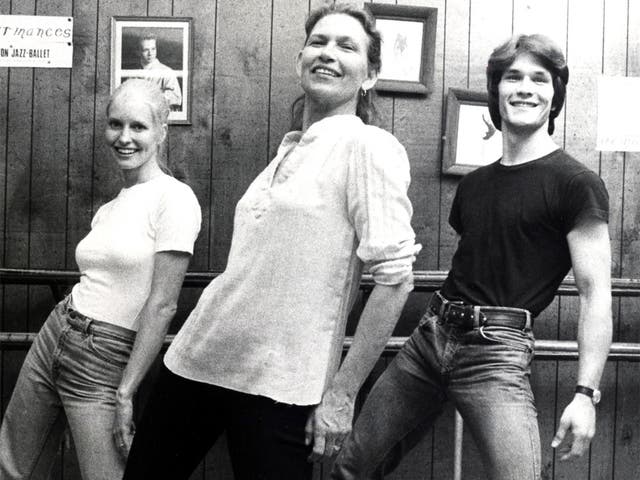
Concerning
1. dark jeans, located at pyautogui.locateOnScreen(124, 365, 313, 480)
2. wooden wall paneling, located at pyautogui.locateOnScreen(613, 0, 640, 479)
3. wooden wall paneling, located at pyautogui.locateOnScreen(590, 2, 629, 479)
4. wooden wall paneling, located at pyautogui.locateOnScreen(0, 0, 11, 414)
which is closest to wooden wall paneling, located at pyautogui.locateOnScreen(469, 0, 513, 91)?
wooden wall paneling, located at pyautogui.locateOnScreen(590, 2, 629, 479)

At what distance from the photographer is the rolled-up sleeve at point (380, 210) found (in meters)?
1.40

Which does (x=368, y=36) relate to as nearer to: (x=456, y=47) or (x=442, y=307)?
(x=442, y=307)

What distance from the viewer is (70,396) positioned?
2.06 m

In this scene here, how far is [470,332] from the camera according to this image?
1903 mm

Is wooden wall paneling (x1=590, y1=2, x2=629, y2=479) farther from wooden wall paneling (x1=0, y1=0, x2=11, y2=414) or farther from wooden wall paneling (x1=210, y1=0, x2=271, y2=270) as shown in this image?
wooden wall paneling (x1=0, y1=0, x2=11, y2=414)

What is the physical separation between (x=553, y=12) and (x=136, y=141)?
1.62 metres

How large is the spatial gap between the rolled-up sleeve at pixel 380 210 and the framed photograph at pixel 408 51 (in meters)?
1.48

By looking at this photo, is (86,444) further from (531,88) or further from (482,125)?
(482,125)

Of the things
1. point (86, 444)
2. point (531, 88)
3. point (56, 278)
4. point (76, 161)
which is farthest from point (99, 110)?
point (531, 88)

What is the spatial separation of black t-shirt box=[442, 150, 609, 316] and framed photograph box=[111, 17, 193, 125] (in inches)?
51.5

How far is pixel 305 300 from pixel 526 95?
898mm

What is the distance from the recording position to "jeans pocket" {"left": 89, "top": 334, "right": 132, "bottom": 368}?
205cm

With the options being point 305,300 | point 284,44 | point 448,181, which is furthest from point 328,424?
point 284,44

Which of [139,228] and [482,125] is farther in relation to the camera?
[482,125]
